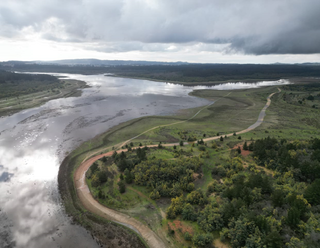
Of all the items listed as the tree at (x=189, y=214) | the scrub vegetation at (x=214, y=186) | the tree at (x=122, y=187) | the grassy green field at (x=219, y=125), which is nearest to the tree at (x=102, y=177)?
the scrub vegetation at (x=214, y=186)

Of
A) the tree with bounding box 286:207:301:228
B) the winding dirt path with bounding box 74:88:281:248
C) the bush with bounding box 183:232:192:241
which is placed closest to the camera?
the tree with bounding box 286:207:301:228

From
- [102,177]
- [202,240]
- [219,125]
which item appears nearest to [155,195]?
[102,177]

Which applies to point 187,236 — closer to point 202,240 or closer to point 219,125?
point 202,240

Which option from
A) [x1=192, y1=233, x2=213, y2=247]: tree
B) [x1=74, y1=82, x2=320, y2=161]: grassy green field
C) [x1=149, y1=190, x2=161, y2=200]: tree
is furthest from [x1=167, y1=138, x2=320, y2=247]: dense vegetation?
[x1=74, y1=82, x2=320, y2=161]: grassy green field

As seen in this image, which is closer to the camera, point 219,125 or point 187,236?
point 187,236

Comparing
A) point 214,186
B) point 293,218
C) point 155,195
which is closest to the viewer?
point 293,218

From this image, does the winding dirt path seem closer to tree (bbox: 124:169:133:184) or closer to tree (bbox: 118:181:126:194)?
tree (bbox: 118:181:126:194)

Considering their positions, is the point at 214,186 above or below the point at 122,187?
above

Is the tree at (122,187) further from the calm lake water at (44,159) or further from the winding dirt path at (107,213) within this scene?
the calm lake water at (44,159)

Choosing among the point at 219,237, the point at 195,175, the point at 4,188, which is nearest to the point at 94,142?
the point at 4,188
